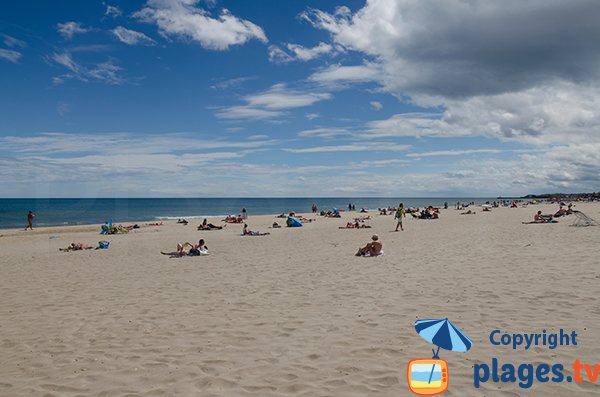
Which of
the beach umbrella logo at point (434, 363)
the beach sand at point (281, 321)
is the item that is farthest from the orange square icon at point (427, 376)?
the beach sand at point (281, 321)

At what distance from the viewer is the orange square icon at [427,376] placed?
4973 mm

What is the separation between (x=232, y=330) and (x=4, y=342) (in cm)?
375

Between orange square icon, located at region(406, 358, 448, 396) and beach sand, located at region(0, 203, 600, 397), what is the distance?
0.14 m

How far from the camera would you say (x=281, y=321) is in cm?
779

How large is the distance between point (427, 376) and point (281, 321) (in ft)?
10.4

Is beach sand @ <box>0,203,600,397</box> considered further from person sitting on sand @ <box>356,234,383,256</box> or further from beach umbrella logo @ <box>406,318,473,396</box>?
person sitting on sand @ <box>356,234,383,256</box>

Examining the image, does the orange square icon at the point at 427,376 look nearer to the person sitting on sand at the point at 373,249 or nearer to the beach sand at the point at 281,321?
the beach sand at the point at 281,321

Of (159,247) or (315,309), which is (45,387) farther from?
(159,247)

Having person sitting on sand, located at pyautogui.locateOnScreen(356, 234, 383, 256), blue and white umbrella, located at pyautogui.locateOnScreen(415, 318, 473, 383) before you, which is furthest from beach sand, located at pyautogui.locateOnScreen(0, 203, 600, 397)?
person sitting on sand, located at pyautogui.locateOnScreen(356, 234, 383, 256)

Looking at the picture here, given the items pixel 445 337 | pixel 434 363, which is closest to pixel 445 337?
pixel 445 337

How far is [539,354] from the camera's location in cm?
585

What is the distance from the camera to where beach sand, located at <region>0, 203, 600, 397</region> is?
5.32 metres

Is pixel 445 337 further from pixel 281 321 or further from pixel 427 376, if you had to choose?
pixel 281 321

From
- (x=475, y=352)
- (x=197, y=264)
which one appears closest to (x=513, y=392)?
(x=475, y=352)
